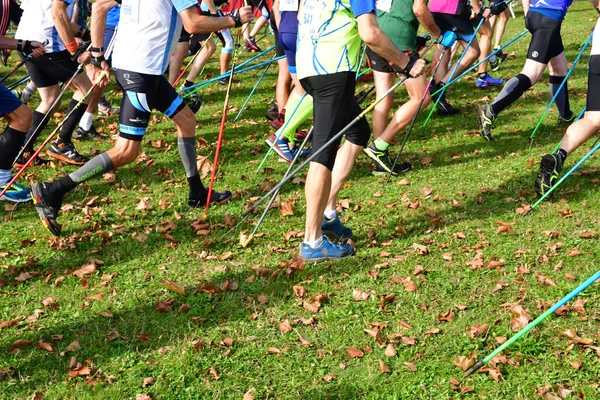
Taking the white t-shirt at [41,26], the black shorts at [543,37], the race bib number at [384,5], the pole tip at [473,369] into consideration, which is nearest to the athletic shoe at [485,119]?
the black shorts at [543,37]

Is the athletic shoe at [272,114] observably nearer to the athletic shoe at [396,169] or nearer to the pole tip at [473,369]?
the athletic shoe at [396,169]

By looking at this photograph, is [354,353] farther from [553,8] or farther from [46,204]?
[553,8]

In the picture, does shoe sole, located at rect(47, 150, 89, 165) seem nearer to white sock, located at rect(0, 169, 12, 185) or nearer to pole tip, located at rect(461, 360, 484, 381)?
white sock, located at rect(0, 169, 12, 185)

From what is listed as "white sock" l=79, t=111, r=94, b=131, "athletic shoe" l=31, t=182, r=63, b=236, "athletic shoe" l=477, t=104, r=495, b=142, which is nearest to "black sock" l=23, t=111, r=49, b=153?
"white sock" l=79, t=111, r=94, b=131

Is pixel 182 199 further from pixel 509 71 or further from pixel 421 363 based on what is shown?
pixel 509 71

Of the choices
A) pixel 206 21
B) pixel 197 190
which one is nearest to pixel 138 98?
pixel 206 21

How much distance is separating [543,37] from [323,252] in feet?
11.5

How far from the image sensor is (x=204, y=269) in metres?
4.37

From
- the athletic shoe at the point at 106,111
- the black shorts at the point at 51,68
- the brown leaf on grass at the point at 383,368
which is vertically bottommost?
the athletic shoe at the point at 106,111

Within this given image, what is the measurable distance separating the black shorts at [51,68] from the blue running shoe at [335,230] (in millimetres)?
3401

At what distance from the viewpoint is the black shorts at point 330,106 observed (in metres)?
4.00

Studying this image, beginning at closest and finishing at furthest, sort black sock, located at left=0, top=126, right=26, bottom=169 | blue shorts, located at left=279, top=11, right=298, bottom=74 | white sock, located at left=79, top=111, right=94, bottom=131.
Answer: black sock, located at left=0, top=126, right=26, bottom=169, blue shorts, located at left=279, top=11, right=298, bottom=74, white sock, located at left=79, top=111, right=94, bottom=131

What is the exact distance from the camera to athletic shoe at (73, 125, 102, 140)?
293 inches

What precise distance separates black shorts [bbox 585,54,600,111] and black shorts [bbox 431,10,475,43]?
2.91m
